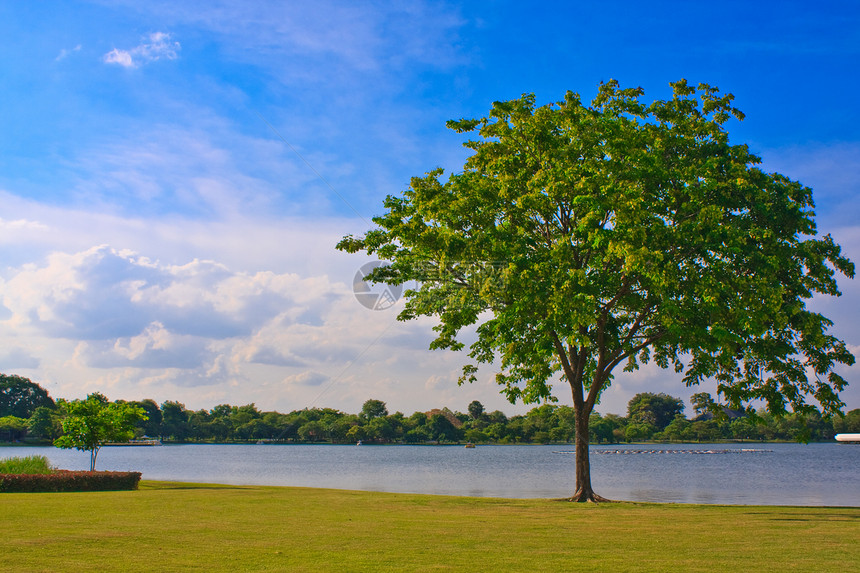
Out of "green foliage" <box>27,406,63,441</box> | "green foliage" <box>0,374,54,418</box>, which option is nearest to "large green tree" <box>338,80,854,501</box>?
"green foliage" <box>27,406,63,441</box>

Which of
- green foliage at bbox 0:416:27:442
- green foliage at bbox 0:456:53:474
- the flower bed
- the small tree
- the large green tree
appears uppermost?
the large green tree

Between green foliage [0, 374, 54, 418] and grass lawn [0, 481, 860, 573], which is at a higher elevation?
green foliage [0, 374, 54, 418]

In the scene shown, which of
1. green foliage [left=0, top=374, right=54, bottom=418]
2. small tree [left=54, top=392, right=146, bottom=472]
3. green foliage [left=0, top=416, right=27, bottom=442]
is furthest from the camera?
green foliage [left=0, top=374, right=54, bottom=418]

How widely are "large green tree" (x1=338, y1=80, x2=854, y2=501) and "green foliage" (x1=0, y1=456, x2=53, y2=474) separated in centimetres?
1983

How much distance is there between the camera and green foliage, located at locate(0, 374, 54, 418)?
605ft

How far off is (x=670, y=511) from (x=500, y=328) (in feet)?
30.7

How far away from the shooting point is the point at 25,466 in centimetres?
3322

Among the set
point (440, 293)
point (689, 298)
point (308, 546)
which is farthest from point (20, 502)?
point (689, 298)

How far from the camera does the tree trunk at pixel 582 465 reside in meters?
29.2

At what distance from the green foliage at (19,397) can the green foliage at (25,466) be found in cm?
17930

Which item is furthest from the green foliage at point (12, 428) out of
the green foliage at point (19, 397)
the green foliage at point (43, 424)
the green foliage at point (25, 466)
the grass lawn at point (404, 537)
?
the grass lawn at point (404, 537)

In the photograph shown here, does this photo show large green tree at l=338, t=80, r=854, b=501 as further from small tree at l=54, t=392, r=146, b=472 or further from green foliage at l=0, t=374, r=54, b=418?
green foliage at l=0, t=374, r=54, b=418

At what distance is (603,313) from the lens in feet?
92.7

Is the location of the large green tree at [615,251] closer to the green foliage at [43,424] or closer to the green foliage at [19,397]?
the green foliage at [43,424]
